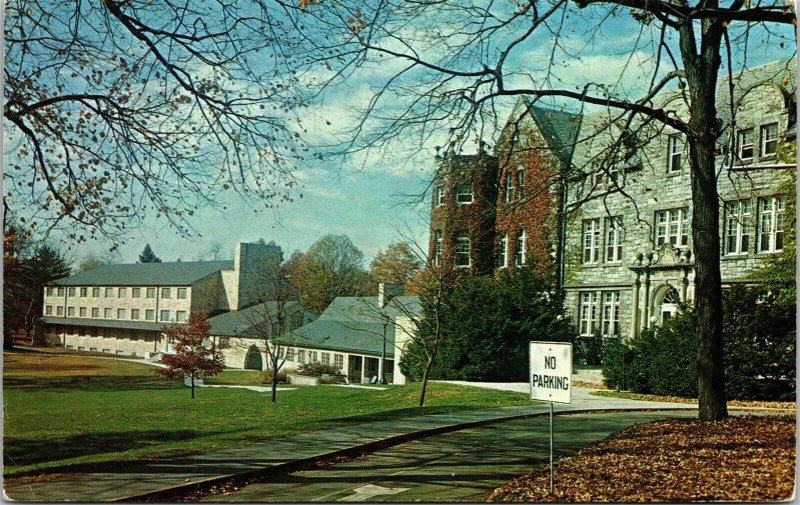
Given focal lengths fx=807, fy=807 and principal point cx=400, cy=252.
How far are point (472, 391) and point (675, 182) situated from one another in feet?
10.8


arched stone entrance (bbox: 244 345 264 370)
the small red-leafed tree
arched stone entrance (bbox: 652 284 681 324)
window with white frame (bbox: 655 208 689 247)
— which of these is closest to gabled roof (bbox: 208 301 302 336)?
the small red-leafed tree

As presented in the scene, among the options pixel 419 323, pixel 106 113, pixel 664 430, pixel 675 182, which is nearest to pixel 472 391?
pixel 419 323

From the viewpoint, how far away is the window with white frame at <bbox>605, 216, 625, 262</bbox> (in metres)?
9.05

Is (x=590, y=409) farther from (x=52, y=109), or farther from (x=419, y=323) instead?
(x=52, y=109)

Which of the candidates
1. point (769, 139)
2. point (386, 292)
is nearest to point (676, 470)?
point (386, 292)

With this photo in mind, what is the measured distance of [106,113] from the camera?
7.86 metres

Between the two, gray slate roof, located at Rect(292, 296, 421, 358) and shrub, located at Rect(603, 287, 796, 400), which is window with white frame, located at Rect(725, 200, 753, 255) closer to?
shrub, located at Rect(603, 287, 796, 400)

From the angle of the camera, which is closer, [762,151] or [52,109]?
[52,109]

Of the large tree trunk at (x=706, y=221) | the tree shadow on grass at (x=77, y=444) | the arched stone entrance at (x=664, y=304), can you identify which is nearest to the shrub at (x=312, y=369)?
the tree shadow on grass at (x=77, y=444)

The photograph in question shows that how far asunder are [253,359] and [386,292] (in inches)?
60.2

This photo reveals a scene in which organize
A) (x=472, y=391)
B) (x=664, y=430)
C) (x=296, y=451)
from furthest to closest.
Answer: (x=472, y=391) → (x=664, y=430) → (x=296, y=451)

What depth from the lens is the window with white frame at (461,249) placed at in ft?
28.4

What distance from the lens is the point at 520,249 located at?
895 cm

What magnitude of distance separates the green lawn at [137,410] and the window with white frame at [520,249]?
1450 millimetres
